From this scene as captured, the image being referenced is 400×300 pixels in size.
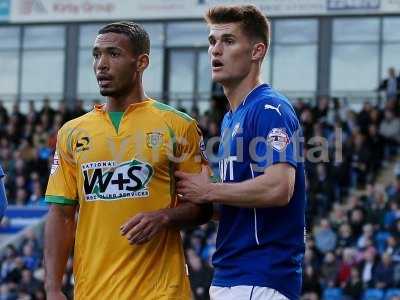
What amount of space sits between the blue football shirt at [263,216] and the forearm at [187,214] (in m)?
0.17

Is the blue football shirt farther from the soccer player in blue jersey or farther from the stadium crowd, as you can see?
the stadium crowd

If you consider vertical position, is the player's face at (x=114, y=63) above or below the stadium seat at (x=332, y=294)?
above

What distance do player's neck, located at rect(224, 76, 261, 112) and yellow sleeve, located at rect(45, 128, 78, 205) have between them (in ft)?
2.91

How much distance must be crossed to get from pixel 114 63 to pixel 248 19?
728 mm

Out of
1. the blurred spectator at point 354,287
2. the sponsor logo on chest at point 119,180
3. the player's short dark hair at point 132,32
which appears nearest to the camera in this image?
the sponsor logo on chest at point 119,180

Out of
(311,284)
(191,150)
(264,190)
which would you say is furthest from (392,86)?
(264,190)

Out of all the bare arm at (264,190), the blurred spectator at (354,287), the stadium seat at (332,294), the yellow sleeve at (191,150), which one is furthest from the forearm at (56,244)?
the stadium seat at (332,294)

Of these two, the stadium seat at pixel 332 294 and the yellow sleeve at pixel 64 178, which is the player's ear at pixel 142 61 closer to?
the yellow sleeve at pixel 64 178

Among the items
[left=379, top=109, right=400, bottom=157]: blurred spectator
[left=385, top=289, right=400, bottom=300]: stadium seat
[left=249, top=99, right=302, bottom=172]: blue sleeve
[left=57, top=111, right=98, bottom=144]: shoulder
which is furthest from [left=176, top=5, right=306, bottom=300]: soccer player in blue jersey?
[left=379, top=109, right=400, bottom=157]: blurred spectator

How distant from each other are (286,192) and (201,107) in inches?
896

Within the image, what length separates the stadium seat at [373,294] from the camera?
1619 cm

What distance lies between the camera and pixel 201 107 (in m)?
28.0

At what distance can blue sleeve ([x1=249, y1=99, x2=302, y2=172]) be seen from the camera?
5293mm

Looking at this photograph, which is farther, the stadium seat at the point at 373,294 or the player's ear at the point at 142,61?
the stadium seat at the point at 373,294
